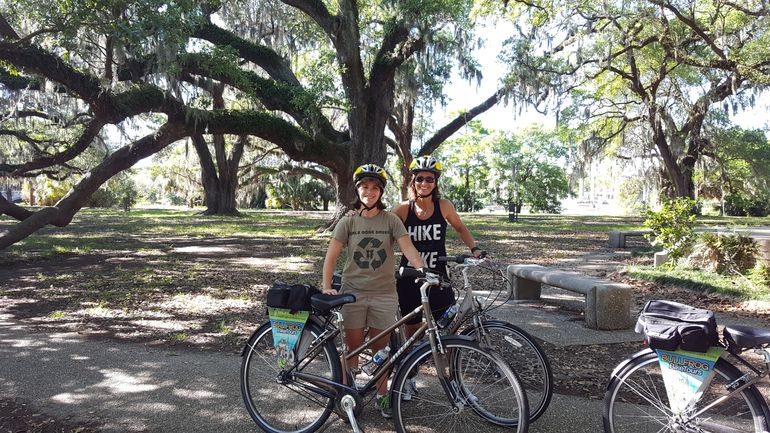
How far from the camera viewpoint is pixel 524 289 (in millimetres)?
7730

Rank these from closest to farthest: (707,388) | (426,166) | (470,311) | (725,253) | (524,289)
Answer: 1. (707,388)
2. (470,311)
3. (426,166)
4. (524,289)
5. (725,253)

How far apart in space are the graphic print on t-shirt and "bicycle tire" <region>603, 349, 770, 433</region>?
151cm

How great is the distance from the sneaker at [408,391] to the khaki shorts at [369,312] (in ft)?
1.29

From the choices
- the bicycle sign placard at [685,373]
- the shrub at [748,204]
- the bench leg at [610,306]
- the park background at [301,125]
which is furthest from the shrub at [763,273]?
the shrub at [748,204]

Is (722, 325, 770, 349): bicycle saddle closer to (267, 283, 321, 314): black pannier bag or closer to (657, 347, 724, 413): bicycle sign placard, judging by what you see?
(657, 347, 724, 413): bicycle sign placard

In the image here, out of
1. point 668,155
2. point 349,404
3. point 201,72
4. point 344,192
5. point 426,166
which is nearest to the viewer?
point 349,404

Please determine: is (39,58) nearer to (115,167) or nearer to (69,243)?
(115,167)

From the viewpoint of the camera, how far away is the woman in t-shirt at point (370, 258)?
345cm

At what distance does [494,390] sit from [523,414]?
326 mm

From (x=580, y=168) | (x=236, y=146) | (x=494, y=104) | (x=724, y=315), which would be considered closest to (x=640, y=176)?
(x=580, y=168)

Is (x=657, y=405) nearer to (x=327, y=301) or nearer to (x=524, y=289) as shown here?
(x=327, y=301)

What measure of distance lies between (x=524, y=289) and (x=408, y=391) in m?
4.74

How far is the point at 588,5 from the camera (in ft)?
53.7

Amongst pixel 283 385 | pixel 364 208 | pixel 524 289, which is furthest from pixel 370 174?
pixel 524 289
